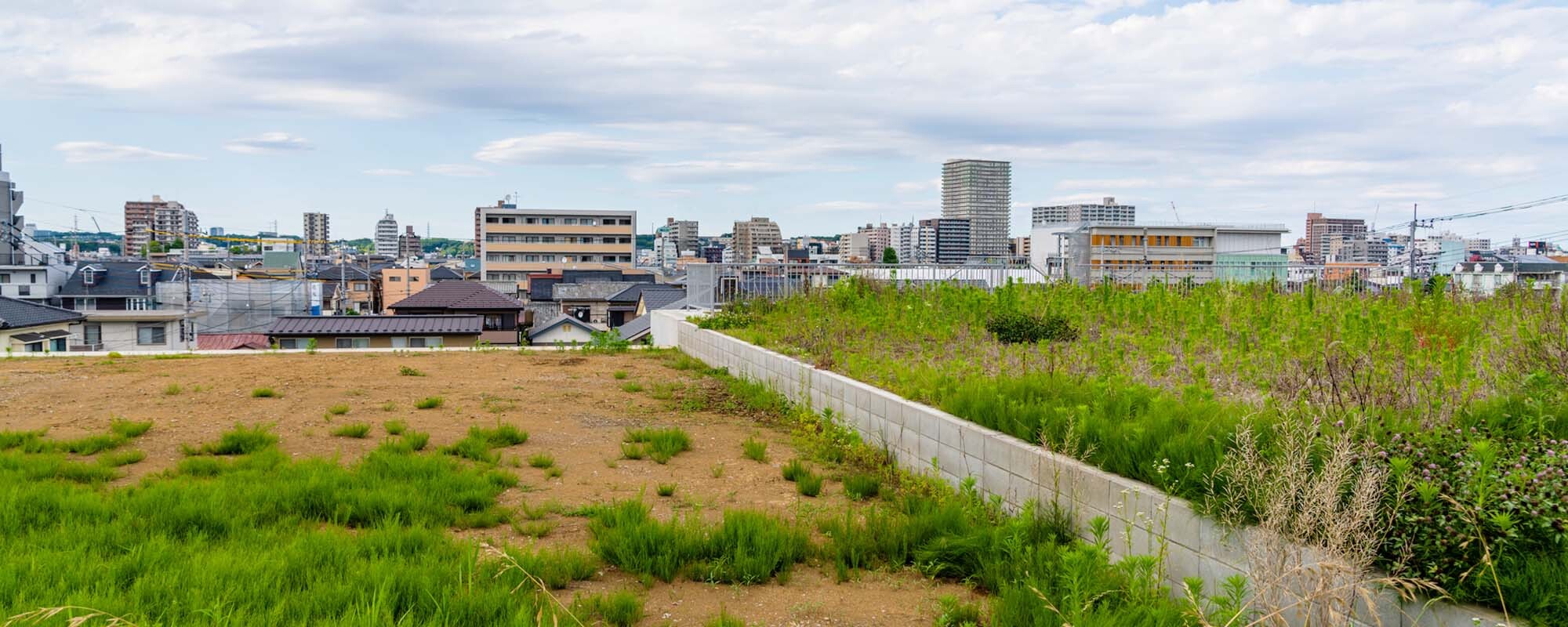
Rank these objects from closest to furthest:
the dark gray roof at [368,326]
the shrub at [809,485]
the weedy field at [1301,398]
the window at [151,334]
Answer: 1. the weedy field at [1301,398]
2. the shrub at [809,485]
3. the dark gray roof at [368,326]
4. the window at [151,334]

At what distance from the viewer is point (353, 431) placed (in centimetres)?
627

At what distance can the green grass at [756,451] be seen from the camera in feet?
19.2

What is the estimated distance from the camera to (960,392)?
17.4 feet

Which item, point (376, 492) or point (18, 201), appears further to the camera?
point (18, 201)

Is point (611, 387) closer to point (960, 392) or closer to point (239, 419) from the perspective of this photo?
point (239, 419)

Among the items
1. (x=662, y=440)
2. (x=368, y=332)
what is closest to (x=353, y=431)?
(x=662, y=440)

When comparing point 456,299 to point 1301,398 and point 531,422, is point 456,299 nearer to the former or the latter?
point 531,422

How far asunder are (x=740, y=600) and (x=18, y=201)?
64607mm

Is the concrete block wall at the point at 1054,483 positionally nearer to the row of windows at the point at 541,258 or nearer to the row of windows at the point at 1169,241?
the row of windows at the point at 1169,241

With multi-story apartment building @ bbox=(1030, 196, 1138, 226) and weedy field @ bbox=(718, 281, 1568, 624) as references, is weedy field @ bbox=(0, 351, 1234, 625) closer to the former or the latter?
weedy field @ bbox=(718, 281, 1568, 624)

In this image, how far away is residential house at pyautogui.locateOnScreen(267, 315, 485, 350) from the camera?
A: 24.4m

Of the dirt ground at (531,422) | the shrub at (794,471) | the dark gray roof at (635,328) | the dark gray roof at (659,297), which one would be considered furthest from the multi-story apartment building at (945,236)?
the shrub at (794,471)

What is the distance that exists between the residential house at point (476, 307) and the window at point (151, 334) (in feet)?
38.6

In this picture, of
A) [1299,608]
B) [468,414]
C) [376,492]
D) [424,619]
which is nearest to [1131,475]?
[1299,608]
